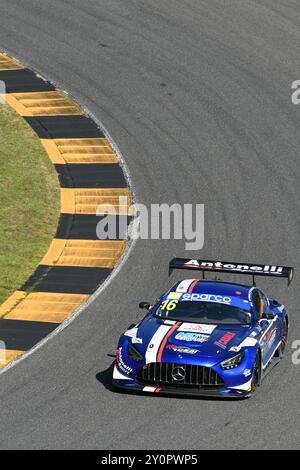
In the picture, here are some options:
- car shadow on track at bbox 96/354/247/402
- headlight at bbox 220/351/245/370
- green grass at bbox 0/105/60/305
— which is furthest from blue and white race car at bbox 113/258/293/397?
green grass at bbox 0/105/60/305

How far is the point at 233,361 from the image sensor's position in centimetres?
1711

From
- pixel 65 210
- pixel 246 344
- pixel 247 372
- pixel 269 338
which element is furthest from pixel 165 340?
pixel 65 210

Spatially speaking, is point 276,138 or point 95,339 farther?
Result: point 276,138

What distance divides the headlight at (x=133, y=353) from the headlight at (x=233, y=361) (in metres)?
1.22

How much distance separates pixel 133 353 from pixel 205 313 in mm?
1637

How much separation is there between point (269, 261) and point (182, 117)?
7479mm

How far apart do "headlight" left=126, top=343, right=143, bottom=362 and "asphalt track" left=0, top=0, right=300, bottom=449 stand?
0.59 meters

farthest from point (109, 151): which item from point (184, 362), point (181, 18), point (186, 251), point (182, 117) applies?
point (184, 362)

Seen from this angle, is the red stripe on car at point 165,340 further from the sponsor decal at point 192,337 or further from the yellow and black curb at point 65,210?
the yellow and black curb at point 65,210

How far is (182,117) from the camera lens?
96.6ft

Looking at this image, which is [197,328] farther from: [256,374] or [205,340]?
[256,374]

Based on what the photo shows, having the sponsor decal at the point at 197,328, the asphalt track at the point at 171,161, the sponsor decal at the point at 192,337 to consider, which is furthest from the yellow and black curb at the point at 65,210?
the sponsor decal at the point at 192,337

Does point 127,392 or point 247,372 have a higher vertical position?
point 247,372
